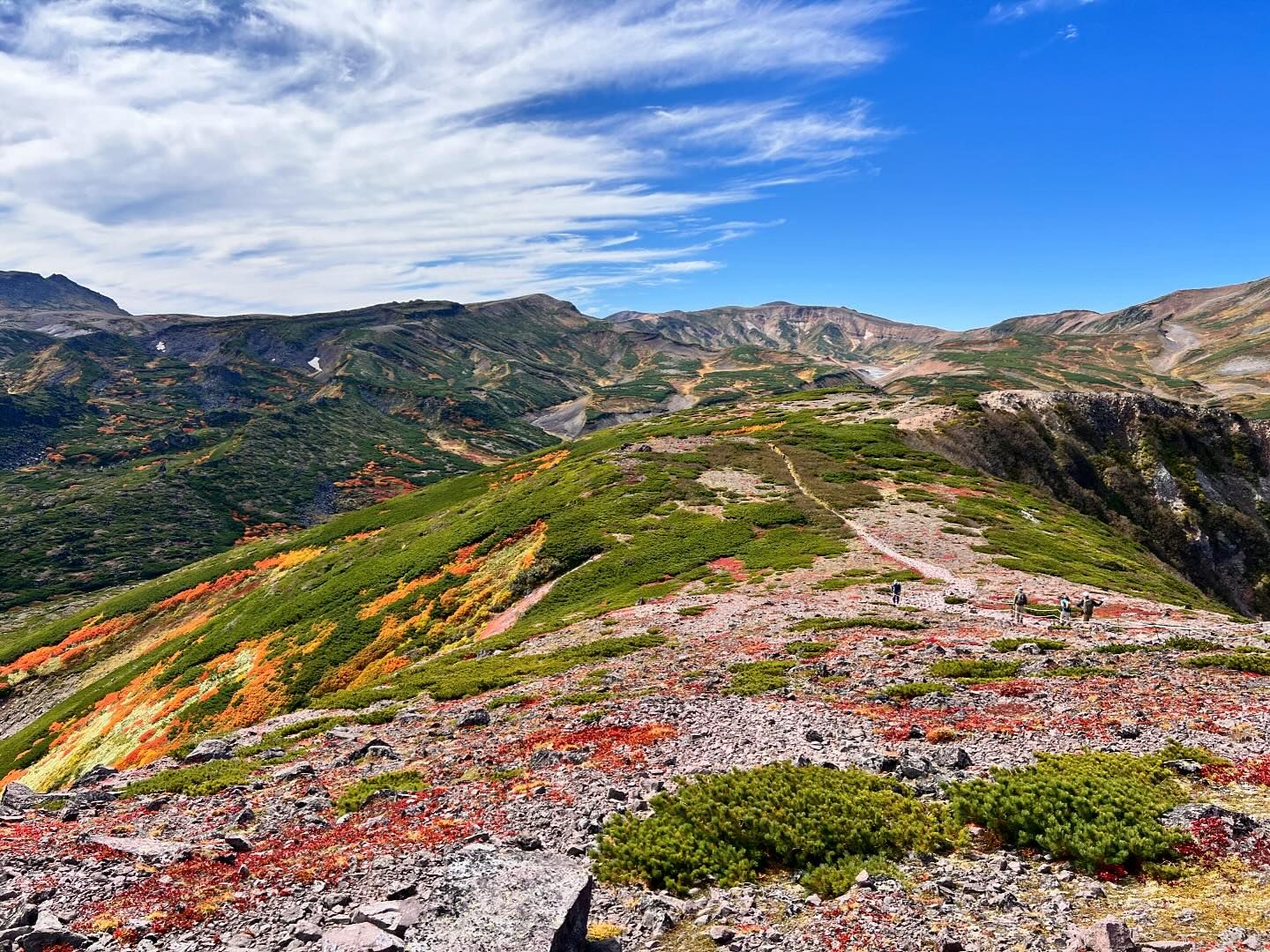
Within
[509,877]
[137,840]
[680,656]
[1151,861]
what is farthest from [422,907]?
[680,656]

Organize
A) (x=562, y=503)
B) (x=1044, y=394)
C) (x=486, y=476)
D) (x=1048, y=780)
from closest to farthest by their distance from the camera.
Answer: (x=1048, y=780)
(x=562, y=503)
(x=1044, y=394)
(x=486, y=476)

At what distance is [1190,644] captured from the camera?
2266 centimetres

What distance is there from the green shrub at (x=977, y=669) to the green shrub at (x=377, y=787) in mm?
16984

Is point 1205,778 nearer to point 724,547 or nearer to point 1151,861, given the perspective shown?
point 1151,861

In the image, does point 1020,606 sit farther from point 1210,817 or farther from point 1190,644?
point 1210,817

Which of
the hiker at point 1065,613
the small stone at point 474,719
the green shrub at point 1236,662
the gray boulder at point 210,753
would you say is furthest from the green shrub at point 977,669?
the gray boulder at point 210,753

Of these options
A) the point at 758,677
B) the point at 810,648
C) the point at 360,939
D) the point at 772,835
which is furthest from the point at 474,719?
the point at 360,939

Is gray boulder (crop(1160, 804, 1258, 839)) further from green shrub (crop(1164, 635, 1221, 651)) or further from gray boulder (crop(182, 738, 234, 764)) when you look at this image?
gray boulder (crop(182, 738, 234, 764))

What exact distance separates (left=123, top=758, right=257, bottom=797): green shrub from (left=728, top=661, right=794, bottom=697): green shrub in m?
15.8

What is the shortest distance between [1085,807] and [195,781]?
22894 millimetres

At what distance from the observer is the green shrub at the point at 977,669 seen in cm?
2109

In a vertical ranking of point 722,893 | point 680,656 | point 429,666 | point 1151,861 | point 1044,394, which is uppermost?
point 1044,394

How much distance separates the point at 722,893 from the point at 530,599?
37.4m

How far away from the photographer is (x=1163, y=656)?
21.4 metres
